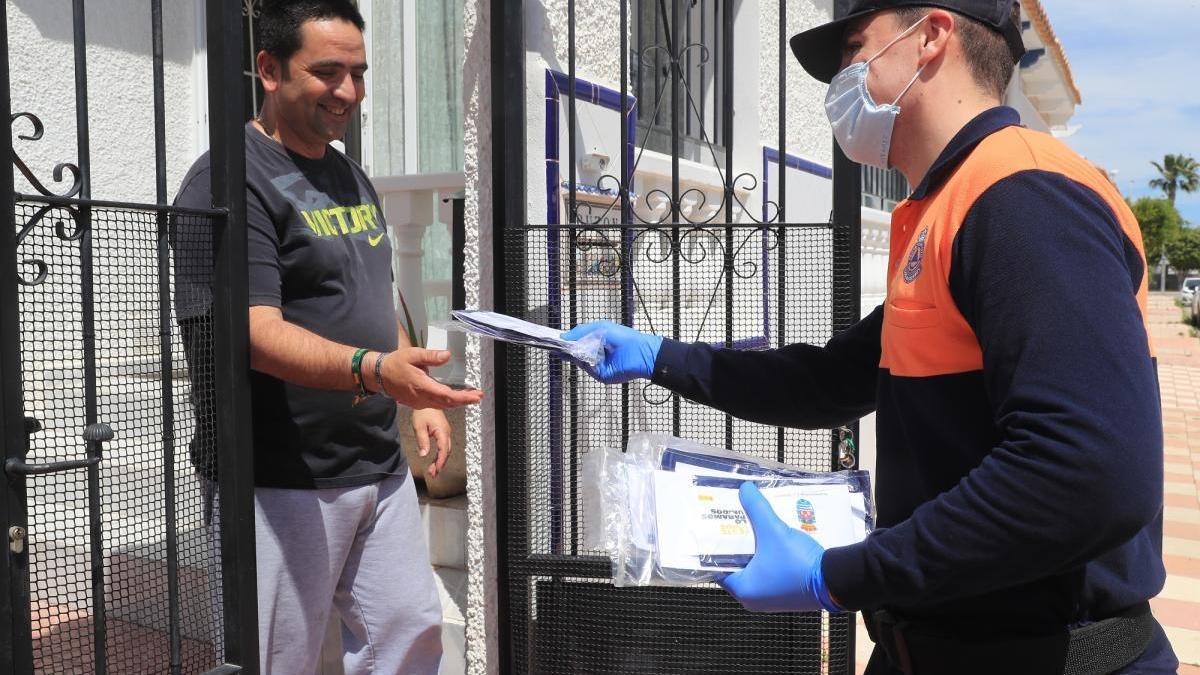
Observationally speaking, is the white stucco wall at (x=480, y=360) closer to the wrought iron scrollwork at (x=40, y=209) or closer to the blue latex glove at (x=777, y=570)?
the wrought iron scrollwork at (x=40, y=209)

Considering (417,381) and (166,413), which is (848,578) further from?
(166,413)

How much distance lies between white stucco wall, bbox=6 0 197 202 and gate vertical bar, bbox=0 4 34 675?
2.59 meters

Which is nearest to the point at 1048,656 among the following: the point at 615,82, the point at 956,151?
the point at 956,151

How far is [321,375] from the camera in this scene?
6.77 ft

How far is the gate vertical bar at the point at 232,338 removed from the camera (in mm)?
1921

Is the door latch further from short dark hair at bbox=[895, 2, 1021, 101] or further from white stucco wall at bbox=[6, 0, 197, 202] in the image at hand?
white stucco wall at bbox=[6, 0, 197, 202]

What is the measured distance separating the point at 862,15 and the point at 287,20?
1389 millimetres

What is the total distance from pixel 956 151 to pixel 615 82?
2.04 meters

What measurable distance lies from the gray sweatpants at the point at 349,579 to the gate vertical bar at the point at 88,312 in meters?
0.41

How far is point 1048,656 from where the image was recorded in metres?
1.35

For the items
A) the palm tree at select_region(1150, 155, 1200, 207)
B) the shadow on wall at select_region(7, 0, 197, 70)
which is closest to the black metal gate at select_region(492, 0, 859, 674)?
the shadow on wall at select_region(7, 0, 197, 70)

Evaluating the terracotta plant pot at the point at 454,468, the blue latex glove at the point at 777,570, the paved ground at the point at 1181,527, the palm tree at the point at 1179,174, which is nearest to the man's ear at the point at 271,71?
the terracotta plant pot at the point at 454,468

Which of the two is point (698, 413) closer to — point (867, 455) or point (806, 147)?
point (867, 455)

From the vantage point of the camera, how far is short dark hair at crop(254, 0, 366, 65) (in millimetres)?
2273
